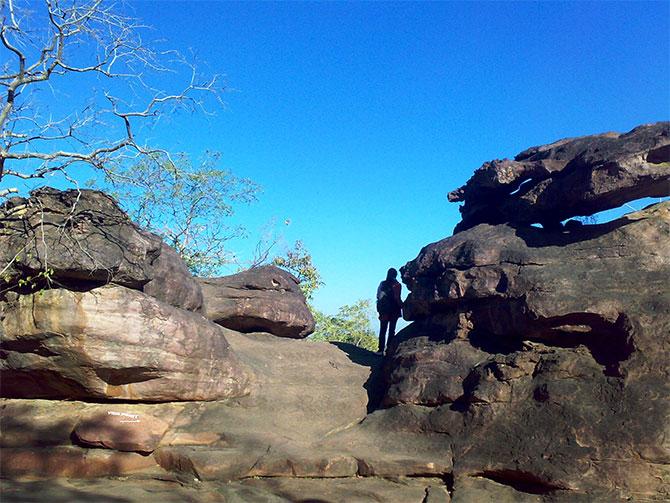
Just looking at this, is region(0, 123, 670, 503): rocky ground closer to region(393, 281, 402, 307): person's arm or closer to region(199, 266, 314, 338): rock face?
region(199, 266, 314, 338): rock face

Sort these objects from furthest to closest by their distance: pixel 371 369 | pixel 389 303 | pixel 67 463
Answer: pixel 389 303, pixel 371 369, pixel 67 463

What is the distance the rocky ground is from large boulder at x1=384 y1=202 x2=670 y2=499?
34mm

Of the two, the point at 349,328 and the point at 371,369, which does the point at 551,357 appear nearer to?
the point at 371,369

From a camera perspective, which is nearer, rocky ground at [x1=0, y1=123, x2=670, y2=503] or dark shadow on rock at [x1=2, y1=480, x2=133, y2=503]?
dark shadow on rock at [x1=2, y1=480, x2=133, y2=503]

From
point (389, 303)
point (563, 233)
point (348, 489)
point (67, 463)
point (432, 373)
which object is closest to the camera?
point (348, 489)

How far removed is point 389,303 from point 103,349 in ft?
28.2

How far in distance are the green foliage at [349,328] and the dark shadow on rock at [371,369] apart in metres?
12.2

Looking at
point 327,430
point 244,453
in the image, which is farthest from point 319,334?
point 244,453

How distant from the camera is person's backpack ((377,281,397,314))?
16.1m

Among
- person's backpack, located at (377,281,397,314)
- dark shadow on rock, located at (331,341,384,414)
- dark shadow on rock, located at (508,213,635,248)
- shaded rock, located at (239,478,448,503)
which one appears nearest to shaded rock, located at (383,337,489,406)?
dark shadow on rock, located at (331,341,384,414)

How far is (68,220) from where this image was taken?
9.52m

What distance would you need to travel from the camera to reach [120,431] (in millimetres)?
9195

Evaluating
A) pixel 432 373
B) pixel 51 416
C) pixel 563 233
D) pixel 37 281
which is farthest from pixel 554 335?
pixel 37 281

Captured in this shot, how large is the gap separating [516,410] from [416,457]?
186 cm
